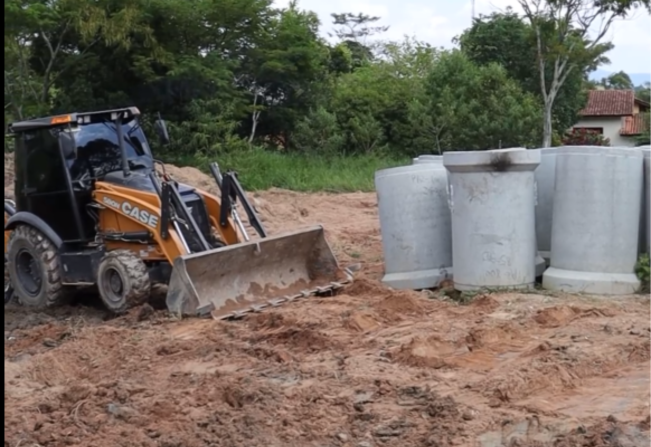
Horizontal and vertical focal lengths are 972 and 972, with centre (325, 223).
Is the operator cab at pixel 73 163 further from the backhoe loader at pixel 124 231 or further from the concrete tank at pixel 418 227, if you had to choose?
the concrete tank at pixel 418 227

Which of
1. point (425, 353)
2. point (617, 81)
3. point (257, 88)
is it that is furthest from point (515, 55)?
point (617, 81)

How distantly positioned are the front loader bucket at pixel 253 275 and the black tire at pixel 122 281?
1.48ft

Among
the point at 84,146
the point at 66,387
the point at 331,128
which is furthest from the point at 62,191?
the point at 331,128

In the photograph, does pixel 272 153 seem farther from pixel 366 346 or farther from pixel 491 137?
pixel 366 346

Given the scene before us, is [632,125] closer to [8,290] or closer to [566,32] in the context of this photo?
[566,32]

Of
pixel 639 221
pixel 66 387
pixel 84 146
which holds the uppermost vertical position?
pixel 84 146

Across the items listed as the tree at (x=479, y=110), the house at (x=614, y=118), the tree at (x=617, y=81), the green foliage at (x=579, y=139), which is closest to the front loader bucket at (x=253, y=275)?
the tree at (x=479, y=110)

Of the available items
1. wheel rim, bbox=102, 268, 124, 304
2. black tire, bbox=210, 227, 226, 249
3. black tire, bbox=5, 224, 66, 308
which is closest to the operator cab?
black tire, bbox=5, 224, 66, 308

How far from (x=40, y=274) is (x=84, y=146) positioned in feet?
4.78

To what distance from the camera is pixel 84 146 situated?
1018 centimetres

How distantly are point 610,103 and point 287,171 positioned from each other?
126 ft

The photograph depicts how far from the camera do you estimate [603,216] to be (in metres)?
8.99

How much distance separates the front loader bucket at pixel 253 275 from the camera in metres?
9.04

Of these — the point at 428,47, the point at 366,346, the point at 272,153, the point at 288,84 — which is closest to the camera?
the point at 366,346
